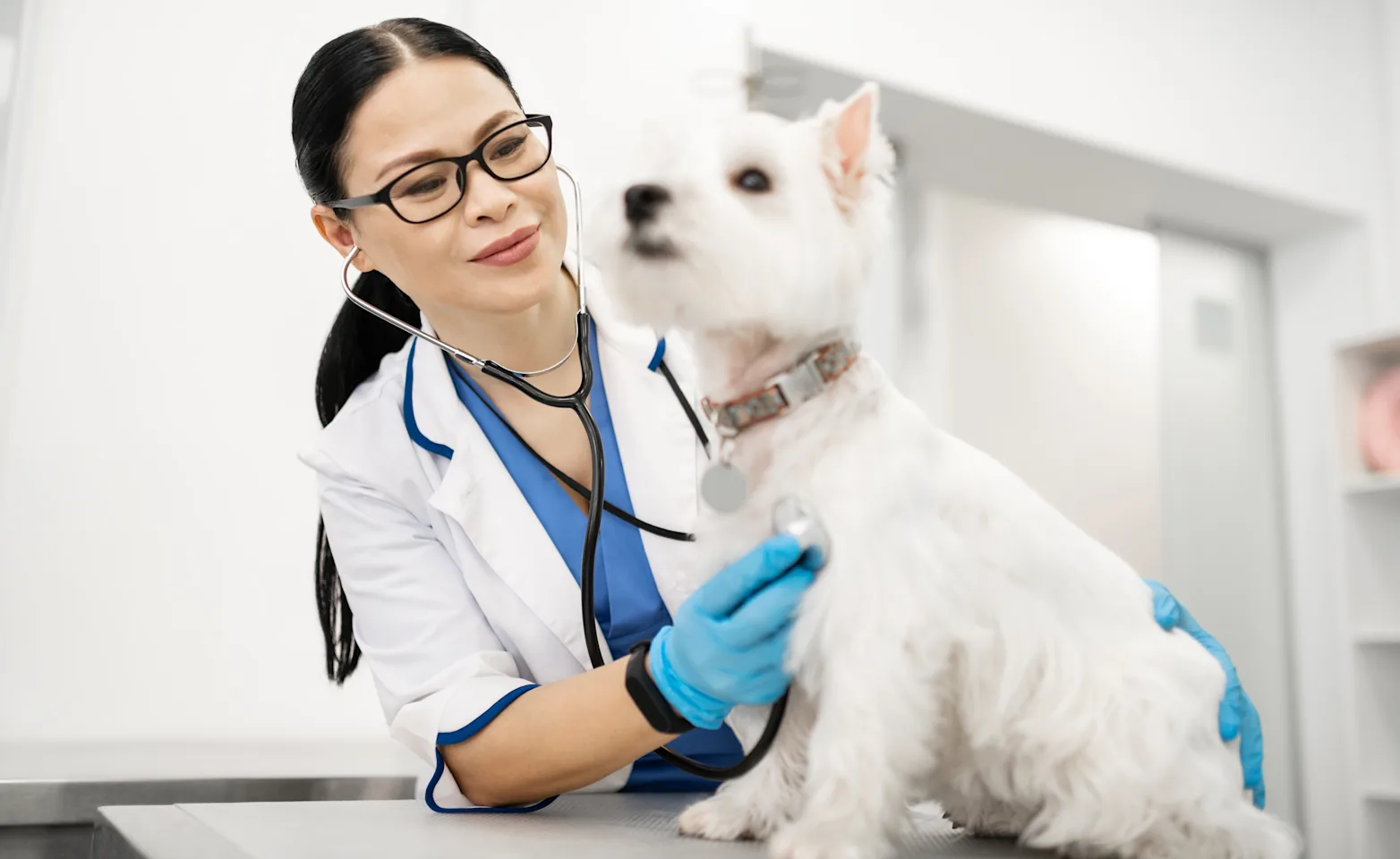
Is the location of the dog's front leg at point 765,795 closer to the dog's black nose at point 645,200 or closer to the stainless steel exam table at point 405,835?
the stainless steel exam table at point 405,835

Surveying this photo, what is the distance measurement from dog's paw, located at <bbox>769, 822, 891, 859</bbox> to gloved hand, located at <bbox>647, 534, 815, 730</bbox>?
157 mm

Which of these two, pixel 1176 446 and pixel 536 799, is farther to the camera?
pixel 1176 446

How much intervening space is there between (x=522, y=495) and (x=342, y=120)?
52 cm

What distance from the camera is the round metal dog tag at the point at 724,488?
87cm

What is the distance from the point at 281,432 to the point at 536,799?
1401mm

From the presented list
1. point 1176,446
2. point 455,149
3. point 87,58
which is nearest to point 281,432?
point 87,58

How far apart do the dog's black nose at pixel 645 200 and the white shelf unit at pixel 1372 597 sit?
10.6ft

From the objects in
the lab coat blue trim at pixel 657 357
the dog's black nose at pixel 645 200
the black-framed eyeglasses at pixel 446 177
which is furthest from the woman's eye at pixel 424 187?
the dog's black nose at pixel 645 200

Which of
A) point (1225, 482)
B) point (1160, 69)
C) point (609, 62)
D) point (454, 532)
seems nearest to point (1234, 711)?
point (454, 532)

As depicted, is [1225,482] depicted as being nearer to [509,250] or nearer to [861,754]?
[509,250]

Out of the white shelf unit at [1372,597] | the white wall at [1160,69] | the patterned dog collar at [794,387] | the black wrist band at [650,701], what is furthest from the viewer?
the white shelf unit at [1372,597]

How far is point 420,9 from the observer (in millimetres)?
2406

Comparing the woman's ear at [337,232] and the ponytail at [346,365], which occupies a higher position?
the woman's ear at [337,232]

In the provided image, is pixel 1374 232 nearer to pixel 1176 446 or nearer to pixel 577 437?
pixel 1176 446
